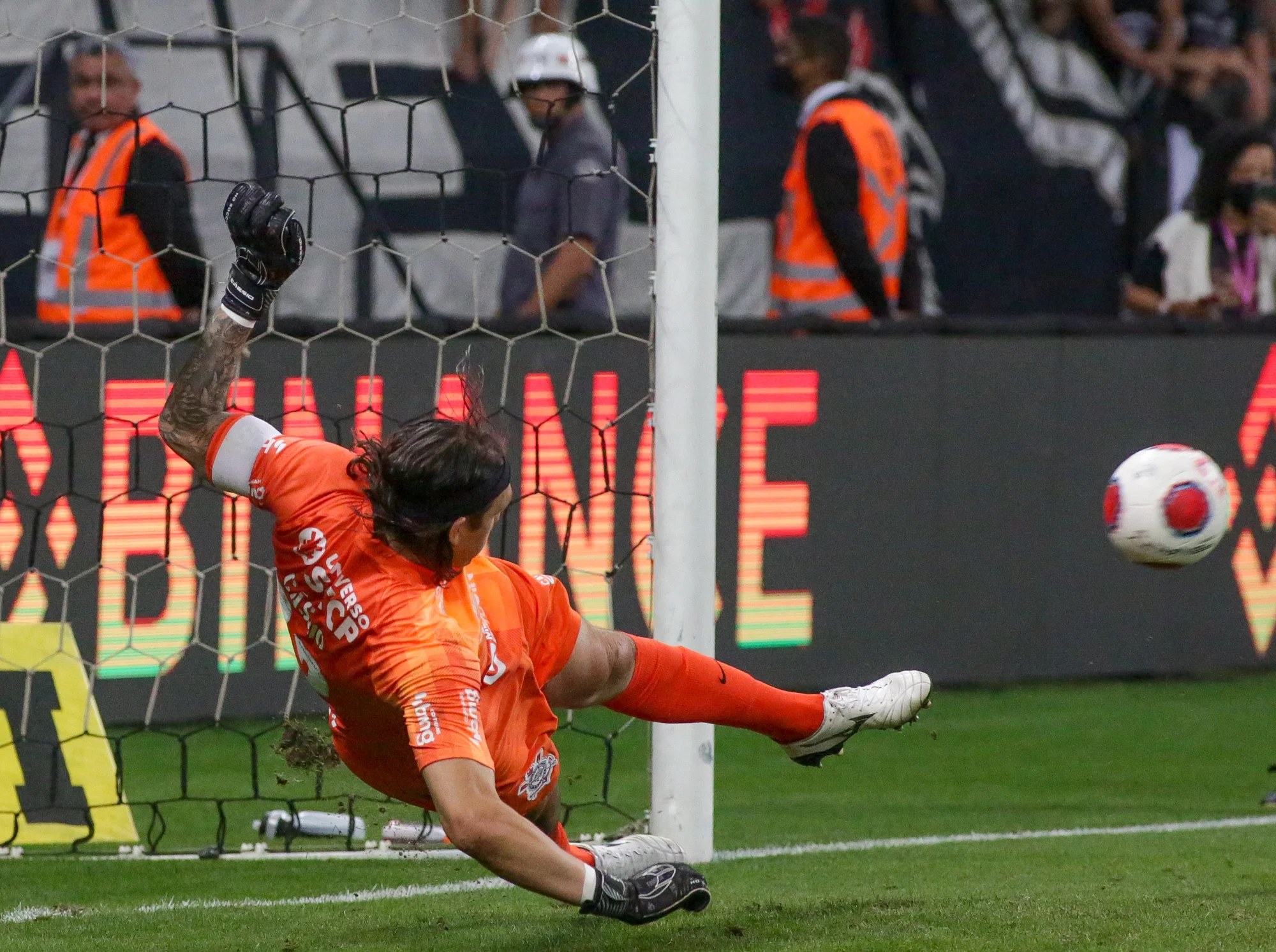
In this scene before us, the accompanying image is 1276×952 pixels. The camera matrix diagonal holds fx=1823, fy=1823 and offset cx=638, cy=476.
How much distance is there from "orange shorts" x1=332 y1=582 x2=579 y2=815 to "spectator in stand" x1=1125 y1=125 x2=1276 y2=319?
217 inches

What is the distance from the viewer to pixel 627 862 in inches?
142

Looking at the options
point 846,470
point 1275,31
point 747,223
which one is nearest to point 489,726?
point 846,470

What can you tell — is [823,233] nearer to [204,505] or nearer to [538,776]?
[204,505]

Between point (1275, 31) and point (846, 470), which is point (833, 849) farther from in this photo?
point (1275, 31)

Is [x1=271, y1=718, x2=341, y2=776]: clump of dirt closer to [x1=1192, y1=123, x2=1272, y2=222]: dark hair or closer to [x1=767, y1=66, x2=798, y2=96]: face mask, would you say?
[x1=767, y1=66, x2=798, y2=96]: face mask

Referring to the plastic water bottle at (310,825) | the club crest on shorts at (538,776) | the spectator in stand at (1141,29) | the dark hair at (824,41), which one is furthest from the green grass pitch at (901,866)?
the spectator in stand at (1141,29)

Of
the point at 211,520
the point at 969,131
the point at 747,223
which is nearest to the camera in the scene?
the point at 211,520

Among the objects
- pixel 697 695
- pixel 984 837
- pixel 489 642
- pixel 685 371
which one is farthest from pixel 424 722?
pixel 984 837

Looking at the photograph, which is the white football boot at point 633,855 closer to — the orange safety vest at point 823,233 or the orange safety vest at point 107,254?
the orange safety vest at point 107,254

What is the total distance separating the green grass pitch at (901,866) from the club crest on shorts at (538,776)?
0.32 m

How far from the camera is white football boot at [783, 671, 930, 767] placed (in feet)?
13.6

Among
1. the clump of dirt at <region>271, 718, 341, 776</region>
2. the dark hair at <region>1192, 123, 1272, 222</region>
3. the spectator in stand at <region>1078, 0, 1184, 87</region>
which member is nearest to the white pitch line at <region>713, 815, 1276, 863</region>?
the clump of dirt at <region>271, 718, 341, 776</region>

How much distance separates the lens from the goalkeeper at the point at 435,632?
3.31 m

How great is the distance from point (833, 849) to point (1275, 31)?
695 cm
